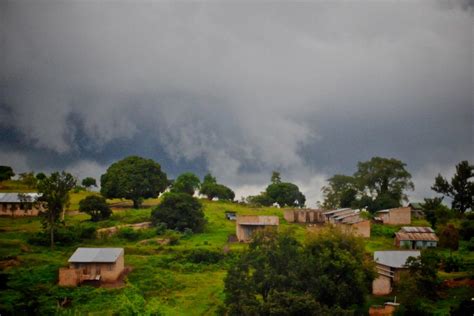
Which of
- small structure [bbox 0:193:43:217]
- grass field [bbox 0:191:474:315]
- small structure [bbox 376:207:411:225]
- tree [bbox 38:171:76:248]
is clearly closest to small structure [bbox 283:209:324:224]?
grass field [bbox 0:191:474:315]

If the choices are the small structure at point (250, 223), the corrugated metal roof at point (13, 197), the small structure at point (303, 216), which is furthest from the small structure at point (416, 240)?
the corrugated metal roof at point (13, 197)

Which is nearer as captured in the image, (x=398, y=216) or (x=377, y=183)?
(x=398, y=216)

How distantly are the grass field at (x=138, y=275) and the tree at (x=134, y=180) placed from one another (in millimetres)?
7163

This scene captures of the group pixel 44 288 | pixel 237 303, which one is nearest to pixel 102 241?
pixel 44 288

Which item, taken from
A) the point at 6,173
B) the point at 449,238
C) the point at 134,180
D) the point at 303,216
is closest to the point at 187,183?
the point at 134,180

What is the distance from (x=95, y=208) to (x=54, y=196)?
9295 millimetres

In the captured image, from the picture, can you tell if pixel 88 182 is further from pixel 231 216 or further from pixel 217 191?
pixel 231 216

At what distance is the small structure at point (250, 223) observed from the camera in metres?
51.8

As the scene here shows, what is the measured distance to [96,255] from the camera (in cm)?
4084

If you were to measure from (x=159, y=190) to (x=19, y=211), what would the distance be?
15.5 meters

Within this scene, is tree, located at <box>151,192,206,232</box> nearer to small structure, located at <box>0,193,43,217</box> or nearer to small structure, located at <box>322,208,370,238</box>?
small structure, located at <box>0,193,43,217</box>

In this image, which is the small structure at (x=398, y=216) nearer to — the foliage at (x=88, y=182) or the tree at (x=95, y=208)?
the tree at (x=95, y=208)

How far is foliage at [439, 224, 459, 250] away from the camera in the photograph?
47.7 m

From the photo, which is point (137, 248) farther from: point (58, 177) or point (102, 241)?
point (58, 177)
